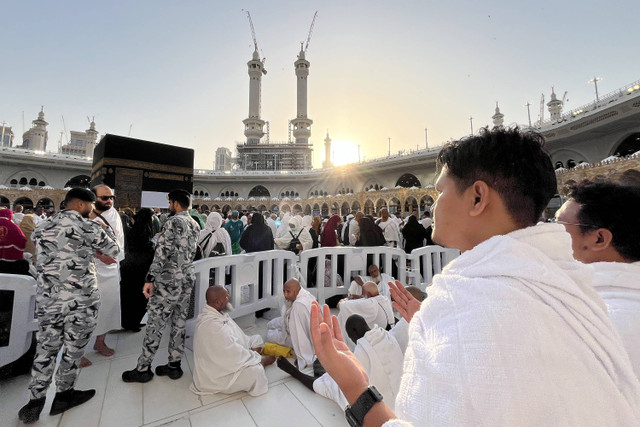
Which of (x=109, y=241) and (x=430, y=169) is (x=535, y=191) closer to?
(x=109, y=241)

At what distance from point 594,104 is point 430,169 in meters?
10.3

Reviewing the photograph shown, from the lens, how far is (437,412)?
425 mm

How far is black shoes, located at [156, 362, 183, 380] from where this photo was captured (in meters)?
2.08

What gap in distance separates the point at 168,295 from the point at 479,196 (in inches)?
88.6

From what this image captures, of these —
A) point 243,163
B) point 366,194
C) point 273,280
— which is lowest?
point 273,280

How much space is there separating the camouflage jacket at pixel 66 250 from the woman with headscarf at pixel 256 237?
6.48 ft

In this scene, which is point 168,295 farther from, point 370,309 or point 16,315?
point 370,309

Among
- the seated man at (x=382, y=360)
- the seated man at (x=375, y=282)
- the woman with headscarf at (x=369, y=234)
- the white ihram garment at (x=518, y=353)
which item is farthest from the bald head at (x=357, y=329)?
the woman with headscarf at (x=369, y=234)

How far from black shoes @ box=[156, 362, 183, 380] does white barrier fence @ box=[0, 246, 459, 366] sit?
1.63 feet

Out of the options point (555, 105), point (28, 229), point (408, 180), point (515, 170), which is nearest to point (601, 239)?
point (515, 170)

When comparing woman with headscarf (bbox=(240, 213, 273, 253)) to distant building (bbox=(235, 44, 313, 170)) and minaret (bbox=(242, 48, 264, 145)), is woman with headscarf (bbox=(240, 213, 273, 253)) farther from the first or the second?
minaret (bbox=(242, 48, 264, 145))

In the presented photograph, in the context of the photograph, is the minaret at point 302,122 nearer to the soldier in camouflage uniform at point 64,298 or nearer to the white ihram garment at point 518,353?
the soldier in camouflage uniform at point 64,298

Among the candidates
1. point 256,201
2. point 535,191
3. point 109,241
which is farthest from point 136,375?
point 256,201

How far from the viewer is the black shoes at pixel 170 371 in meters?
2.08
